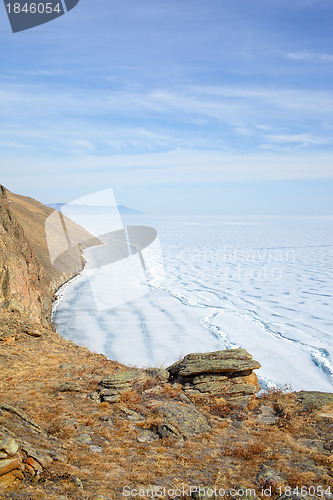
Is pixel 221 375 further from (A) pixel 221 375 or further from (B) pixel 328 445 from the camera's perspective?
(B) pixel 328 445

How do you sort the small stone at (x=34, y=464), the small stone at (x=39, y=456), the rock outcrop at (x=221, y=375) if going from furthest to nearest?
the rock outcrop at (x=221, y=375), the small stone at (x=39, y=456), the small stone at (x=34, y=464)

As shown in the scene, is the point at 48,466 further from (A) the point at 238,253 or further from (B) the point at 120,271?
(A) the point at 238,253

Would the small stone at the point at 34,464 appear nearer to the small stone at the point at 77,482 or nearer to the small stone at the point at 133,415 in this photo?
the small stone at the point at 77,482

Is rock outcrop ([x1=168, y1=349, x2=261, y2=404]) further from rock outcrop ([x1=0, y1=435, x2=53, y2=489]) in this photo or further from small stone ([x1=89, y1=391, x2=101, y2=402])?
rock outcrop ([x1=0, y1=435, x2=53, y2=489])

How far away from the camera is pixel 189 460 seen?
7.96 meters

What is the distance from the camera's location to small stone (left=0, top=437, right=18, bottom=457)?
600cm

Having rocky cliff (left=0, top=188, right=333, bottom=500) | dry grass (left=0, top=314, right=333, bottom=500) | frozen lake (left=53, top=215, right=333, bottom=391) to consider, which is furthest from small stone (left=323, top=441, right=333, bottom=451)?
frozen lake (left=53, top=215, right=333, bottom=391)

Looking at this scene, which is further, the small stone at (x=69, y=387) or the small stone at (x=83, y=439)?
the small stone at (x=69, y=387)

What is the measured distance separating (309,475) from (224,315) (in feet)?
80.0

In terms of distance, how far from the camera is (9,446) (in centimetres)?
612

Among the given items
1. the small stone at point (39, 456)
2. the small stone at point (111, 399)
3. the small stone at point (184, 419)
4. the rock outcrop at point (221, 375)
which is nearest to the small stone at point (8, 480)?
the small stone at point (39, 456)

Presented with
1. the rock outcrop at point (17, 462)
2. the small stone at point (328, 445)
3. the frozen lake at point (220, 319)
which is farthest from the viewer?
the frozen lake at point (220, 319)

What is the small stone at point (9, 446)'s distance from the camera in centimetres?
600

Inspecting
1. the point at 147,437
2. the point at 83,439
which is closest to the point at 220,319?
the point at 147,437
